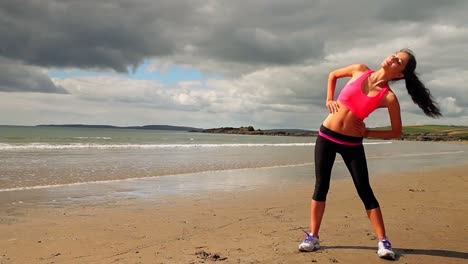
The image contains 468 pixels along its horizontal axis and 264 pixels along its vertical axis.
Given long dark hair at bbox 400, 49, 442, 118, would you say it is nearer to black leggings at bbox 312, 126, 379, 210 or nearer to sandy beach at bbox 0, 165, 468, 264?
black leggings at bbox 312, 126, 379, 210

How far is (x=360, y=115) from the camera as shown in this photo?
3.89 meters

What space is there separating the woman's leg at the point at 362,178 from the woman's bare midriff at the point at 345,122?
6.9 inches

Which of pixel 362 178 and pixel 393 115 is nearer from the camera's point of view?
pixel 393 115

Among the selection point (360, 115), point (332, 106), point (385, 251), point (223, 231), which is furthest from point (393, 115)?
point (223, 231)

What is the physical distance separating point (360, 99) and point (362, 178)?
0.87 meters

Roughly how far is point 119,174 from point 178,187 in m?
3.51

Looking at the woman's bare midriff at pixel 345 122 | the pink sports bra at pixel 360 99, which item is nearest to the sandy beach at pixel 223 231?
the woman's bare midriff at pixel 345 122

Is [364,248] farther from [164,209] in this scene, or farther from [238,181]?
[238,181]

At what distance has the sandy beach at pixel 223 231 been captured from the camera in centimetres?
397

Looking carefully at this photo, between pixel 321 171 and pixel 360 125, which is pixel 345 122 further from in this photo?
pixel 321 171

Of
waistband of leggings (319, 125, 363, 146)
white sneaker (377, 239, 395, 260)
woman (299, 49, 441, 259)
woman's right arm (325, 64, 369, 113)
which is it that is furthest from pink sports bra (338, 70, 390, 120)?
white sneaker (377, 239, 395, 260)

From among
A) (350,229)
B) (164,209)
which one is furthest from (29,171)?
(350,229)

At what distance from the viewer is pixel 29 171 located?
12227 millimetres

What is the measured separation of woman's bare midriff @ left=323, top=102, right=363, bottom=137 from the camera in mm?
3920
